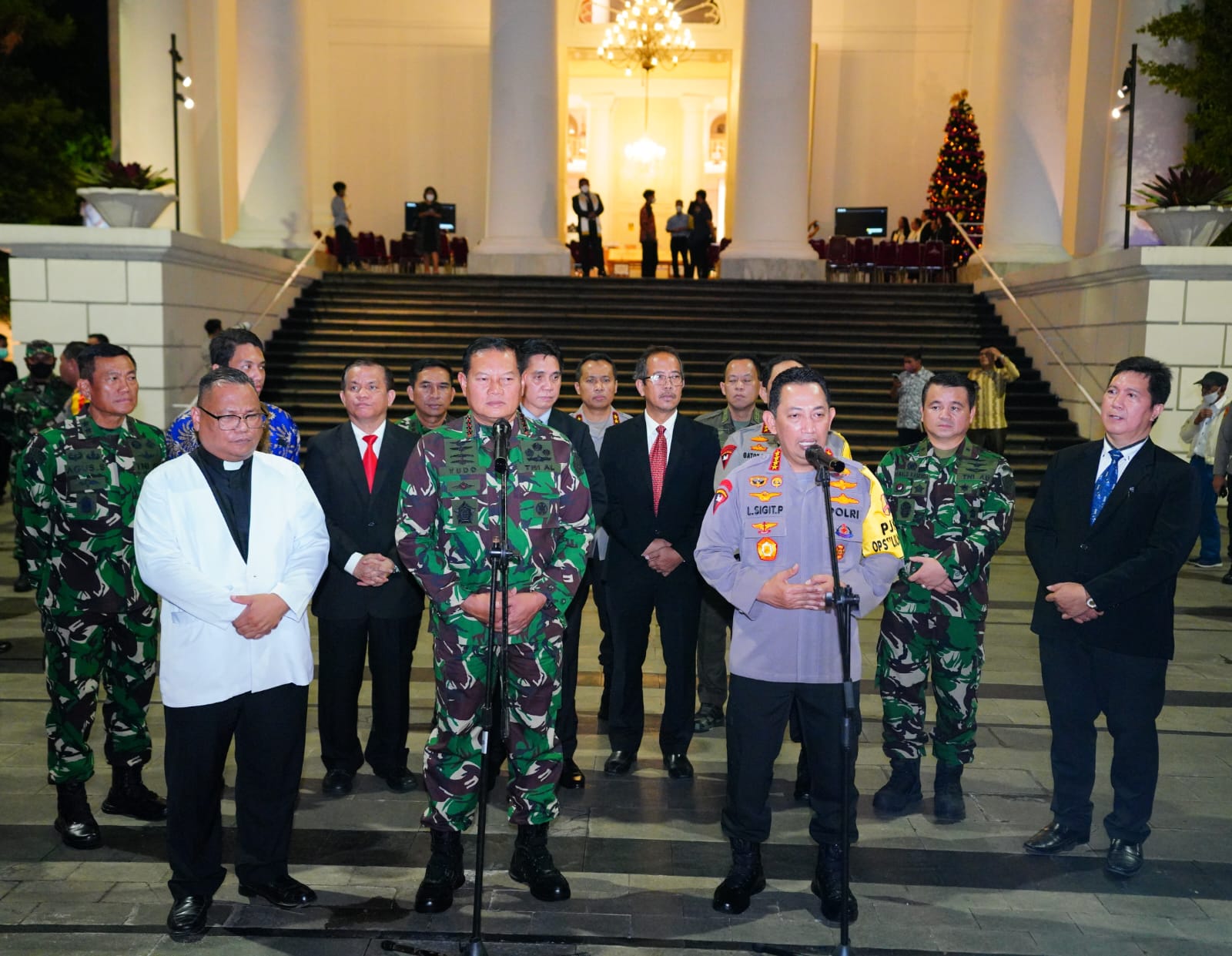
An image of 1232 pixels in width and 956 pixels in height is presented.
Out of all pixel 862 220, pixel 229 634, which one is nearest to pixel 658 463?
pixel 229 634

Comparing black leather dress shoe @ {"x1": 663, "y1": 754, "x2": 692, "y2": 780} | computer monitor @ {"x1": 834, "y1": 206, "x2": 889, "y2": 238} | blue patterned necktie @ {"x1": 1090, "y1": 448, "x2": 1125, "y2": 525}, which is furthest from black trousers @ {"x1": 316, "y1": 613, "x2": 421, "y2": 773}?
computer monitor @ {"x1": 834, "y1": 206, "x2": 889, "y2": 238}

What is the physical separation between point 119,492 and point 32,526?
38cm

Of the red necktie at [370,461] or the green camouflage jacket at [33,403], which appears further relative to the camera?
the green camouflage jacket at [33,403]

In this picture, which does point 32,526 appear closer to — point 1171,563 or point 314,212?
point 1171,563

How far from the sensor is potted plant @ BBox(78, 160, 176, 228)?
1520 cm

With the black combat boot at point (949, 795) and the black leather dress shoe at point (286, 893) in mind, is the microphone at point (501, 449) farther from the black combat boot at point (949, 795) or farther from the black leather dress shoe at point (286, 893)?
the black combat boot at point (949, 795)

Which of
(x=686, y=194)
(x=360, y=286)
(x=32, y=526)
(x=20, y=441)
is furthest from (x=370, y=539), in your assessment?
(x=686, y=194)

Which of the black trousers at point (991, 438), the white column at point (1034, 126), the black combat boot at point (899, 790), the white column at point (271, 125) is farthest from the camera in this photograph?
the white column at point (271, 125)

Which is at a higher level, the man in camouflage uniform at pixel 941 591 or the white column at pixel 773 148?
the white column at pixel 773 148

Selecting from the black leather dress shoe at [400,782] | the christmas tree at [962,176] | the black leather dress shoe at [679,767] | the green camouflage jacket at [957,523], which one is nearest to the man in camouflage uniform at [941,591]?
the green camouflage jacket at [957,523]

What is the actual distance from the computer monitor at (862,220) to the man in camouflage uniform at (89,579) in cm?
2105

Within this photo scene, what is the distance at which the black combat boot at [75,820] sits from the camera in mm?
4898

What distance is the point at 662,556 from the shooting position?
18.9ft

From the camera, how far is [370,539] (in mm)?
5574
